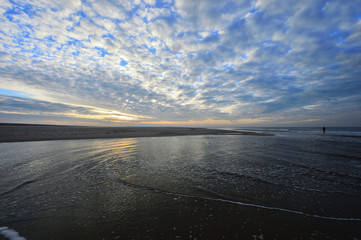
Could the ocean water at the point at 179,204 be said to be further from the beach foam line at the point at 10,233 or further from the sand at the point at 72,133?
the sand at the point at 72,133

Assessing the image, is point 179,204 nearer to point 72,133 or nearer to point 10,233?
point 10,233

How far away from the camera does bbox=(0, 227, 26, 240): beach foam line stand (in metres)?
3.52

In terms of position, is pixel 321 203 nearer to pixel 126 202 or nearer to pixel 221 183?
pixel 221 183

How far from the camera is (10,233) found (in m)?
3.65

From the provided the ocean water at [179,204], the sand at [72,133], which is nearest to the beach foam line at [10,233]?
the ocean water at [179,204]

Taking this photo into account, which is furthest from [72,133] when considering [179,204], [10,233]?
[179,204]

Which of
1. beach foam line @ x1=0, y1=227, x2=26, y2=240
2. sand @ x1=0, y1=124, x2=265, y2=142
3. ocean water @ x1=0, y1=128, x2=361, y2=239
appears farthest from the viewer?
sand @ x1=0, y1=124, x2=265, y2=142

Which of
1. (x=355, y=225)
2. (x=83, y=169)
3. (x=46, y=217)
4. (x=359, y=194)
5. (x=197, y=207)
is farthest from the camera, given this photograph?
(x=83, y=169)

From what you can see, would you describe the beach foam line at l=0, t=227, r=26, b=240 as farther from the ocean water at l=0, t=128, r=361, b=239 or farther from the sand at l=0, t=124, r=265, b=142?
the sand at l=0, t=124, r=265, b=142

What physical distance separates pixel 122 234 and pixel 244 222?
349 cm

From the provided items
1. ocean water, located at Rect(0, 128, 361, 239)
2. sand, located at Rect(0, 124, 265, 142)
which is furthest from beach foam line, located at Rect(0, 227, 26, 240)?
sand, located at Rect(0, 124, 265, 142)

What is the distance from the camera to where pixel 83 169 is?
8891 mm

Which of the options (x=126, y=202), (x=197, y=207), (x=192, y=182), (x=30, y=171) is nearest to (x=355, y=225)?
(x=197, y=207)

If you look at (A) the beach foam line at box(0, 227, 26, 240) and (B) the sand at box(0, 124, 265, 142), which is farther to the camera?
(B) the sand at box(0, 124, 265, 142)
